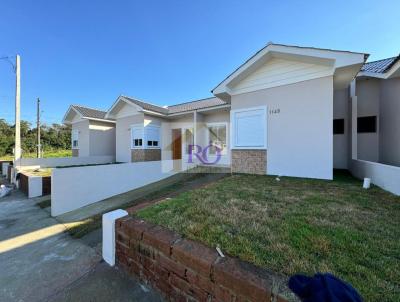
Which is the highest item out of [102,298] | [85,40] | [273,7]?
[85,40]

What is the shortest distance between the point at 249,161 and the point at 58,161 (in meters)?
14.8

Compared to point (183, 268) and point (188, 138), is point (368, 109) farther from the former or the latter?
point (183, 268)

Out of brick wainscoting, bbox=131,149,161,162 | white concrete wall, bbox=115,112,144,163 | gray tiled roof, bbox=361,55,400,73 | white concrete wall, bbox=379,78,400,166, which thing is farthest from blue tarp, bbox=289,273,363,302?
white concrete wall, bbox=115,112,144,163

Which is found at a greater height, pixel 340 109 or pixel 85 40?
pixel 85 40

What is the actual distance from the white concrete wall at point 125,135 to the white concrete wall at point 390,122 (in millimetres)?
13055

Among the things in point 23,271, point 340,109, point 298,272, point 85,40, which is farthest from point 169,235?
point 85,40

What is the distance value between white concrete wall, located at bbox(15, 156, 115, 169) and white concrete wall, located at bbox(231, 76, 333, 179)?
13693 mm

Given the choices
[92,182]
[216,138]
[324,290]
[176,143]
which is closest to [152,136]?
[176,143]

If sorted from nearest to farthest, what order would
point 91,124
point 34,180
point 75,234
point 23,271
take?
point 23,271, point 75,234, point 34,180, point 91,124

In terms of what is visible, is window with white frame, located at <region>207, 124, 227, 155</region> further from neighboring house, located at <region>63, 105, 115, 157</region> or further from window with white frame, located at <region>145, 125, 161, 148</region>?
neighboring house, located at <region>63, 105, 115, 157</region>

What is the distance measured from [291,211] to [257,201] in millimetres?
817

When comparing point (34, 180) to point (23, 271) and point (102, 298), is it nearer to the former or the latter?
point (23, 271)

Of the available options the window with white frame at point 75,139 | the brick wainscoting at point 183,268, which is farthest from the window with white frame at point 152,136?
the brick wainscoting at point 183,268

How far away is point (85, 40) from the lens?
454 inches
